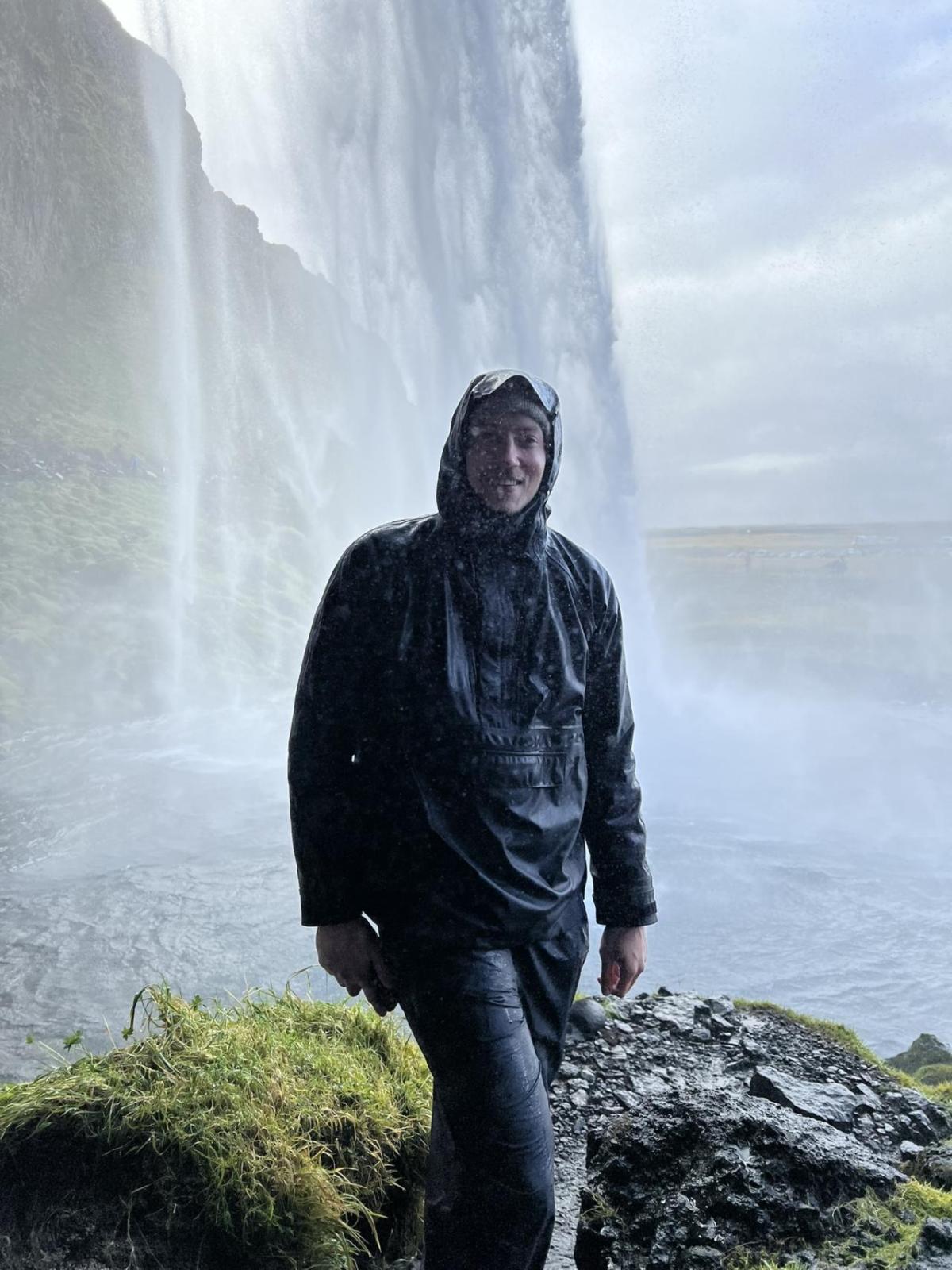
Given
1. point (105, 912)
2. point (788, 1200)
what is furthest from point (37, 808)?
point (788, 1200)

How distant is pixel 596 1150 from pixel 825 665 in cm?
4865

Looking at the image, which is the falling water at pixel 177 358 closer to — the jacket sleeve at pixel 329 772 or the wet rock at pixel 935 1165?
the wet rock at pixel 935 1165

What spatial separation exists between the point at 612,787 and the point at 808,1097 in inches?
72.4

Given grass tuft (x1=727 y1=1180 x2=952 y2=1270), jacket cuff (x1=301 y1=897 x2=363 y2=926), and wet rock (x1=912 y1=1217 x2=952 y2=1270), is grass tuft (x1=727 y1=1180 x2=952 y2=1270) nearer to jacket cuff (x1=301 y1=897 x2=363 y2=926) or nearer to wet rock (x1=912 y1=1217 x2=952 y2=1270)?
wet rock (x1=912 y1=1217 x2=952 y2=1270)

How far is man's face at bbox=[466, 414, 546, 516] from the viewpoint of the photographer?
2.20 meters

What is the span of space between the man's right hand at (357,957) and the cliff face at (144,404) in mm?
23244

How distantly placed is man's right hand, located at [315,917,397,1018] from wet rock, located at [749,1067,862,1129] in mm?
1799

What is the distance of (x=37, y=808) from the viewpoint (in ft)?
54.7

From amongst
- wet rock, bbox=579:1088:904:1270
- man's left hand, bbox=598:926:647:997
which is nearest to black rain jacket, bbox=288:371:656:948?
man's left hand, bbox=598:926:647:997

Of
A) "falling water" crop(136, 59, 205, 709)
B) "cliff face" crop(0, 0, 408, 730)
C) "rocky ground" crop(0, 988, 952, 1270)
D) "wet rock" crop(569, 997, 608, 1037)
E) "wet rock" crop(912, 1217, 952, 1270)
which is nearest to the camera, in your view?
"wet rock" crop(912, 1217, 952, 1270)

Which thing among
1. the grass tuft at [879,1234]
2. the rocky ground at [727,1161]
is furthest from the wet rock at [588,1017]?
the grass tuft at [879,1234]

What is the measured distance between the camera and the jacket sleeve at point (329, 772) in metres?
2.11

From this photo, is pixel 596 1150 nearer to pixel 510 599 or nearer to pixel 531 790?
pixel 531 790

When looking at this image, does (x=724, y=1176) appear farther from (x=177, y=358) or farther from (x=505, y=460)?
(x=177, y=358)
